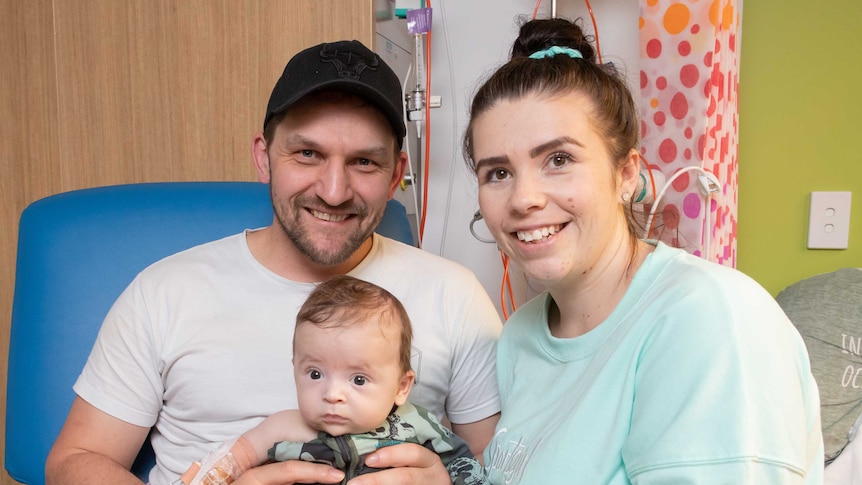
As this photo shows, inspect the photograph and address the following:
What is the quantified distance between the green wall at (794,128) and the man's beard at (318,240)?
4.23 ft

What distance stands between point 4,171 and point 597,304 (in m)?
2.00

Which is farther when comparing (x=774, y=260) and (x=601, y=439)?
(x=774, y=260)

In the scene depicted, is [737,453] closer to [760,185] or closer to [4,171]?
[760,185]

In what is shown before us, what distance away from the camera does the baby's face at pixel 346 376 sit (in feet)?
3.48

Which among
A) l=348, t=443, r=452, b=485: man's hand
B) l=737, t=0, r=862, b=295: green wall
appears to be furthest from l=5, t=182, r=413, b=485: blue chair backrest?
l=737, t=0, r=862, b=295: green wall

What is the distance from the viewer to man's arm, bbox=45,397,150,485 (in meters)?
1.19

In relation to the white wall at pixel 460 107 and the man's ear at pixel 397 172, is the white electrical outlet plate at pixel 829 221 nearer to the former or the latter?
the white wall at pixel 460 107

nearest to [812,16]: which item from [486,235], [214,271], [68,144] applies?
[486,235]

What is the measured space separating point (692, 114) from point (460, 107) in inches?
31.7

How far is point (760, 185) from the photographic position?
199 cm

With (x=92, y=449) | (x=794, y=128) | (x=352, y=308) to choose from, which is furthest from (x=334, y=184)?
(x=794, y=128)

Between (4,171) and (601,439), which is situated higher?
(4,171)

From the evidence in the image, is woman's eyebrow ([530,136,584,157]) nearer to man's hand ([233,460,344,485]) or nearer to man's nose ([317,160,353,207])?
man's nose ([317,160,353,207])

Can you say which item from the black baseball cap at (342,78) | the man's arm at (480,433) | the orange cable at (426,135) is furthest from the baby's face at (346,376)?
the orange cable at (426,135)
